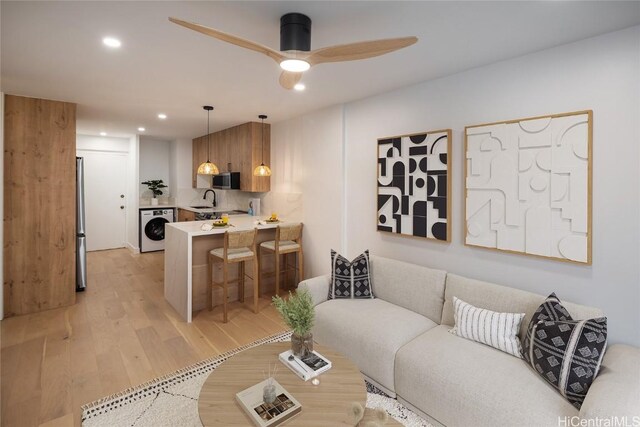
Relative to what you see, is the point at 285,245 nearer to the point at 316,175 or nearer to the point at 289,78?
the point at 316,175

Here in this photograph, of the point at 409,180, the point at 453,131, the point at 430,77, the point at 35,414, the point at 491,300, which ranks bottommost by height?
the point at 35,414

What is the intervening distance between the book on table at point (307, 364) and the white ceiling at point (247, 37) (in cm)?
203

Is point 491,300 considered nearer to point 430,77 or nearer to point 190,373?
point 430,77

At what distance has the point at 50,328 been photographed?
132 inches

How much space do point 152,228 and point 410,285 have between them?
19.6 feet

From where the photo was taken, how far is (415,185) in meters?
3.12

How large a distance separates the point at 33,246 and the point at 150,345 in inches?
82.2

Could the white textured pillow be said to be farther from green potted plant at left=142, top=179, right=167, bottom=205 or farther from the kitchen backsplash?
green potted plant at left=142, top=179, right=167, bottom=205

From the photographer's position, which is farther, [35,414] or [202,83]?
[202,83]

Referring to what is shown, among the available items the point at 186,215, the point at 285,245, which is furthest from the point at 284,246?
the point at 186,215

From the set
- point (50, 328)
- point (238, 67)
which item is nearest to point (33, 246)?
point (50, 328)

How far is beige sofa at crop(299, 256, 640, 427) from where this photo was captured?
161cm

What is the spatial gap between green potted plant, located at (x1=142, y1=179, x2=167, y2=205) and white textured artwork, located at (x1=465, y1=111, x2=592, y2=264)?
22.1ft

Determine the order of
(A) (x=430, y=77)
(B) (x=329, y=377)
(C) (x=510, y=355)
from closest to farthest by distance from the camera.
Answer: (B) (x=329, y=377)
(C) (x=510, y=355)
(A) (x=430, y=77)
